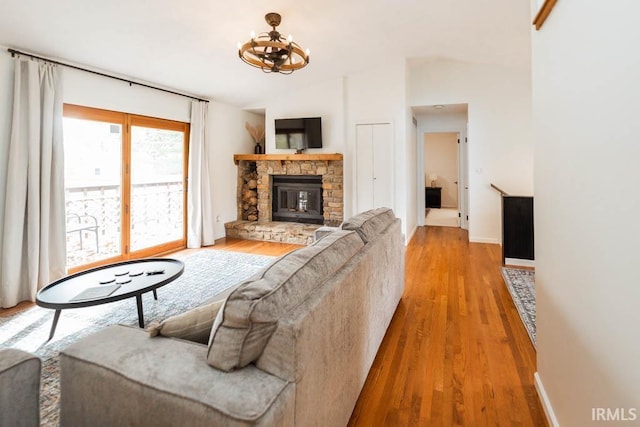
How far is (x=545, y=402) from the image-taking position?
1.66 meters

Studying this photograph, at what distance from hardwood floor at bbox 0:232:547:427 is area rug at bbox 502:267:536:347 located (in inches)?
2.2

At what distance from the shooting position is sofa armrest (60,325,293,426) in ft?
2.87

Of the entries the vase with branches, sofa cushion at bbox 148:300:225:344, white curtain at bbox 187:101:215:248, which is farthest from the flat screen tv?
sofa cushion at bbox 148:300:225:344

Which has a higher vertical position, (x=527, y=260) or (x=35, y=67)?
(x=35, y=67)

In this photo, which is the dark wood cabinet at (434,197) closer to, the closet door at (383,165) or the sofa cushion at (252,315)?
the closet door at (383,165)

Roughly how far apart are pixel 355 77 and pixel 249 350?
17.9 feet

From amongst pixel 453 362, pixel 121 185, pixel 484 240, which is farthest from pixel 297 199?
pixel 453 362

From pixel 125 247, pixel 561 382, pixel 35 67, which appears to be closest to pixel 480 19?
pixel 561 382

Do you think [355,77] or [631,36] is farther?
[355,77]

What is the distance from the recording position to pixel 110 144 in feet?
13.8

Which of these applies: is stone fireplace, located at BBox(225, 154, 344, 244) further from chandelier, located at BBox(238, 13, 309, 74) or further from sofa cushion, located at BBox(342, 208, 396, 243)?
sofa cushion, located at BBox(342, 208, 396, 243)

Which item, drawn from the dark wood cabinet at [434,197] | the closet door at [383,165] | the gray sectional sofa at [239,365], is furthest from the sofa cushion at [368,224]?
the dark wood cabinet at [434,197]

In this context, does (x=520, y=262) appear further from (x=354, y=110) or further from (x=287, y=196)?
(x=287, y=196)

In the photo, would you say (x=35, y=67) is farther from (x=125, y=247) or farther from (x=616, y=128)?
(x=616, y=128)
